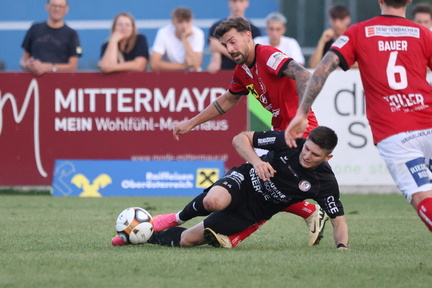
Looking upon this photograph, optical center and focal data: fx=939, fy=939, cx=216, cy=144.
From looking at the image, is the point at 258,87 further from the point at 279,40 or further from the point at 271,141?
the point at 279,40

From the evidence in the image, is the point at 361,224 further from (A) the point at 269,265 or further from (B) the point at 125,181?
(B) the point at 125,181

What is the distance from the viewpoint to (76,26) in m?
20.0

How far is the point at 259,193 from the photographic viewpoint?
8039 mm

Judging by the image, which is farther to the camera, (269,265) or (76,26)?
(76,26)

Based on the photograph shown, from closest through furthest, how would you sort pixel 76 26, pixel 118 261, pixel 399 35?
pixel 399 35 < pixel 118 261 < pixel 76 26

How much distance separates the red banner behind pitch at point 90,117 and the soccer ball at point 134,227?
624 centimetres

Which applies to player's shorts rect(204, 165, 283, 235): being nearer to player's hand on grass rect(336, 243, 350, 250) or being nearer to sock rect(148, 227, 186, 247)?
sock rect(148, 227, 186, 247)

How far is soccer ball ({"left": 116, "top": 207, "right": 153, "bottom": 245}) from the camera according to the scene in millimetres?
8031

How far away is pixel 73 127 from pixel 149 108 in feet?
3.97

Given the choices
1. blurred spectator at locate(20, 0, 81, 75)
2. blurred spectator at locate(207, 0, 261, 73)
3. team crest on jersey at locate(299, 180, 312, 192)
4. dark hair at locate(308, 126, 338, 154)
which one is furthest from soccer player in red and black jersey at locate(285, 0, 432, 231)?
blurred spectator at locate(20, 0, 81, 75)

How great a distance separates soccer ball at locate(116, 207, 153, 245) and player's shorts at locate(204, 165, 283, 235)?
513 mm

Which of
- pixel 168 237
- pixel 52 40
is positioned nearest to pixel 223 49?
pixel 52 40

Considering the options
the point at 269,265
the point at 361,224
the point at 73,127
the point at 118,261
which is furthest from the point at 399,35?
the point at 73,127

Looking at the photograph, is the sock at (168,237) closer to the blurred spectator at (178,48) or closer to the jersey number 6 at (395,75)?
the jersey number 6 at (395,75)
